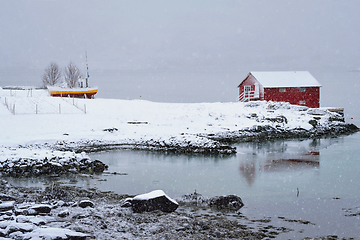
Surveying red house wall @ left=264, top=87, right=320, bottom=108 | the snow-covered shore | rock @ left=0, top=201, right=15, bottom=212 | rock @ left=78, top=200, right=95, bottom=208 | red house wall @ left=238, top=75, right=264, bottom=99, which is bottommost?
rock @ left=78, top=200, right=95, bottom=208

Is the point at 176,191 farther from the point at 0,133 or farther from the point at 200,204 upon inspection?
the point at 0,133

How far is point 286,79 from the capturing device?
4709 cm

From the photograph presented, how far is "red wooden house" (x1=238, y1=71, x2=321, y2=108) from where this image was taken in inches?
1801

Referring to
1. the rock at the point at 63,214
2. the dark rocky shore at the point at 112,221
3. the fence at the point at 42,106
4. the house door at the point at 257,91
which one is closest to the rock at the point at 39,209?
the dark rocky shore at the point at 112,221

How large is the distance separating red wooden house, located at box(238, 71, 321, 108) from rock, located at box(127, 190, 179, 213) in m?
36.4

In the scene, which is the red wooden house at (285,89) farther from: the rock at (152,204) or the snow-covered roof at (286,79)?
the rock at (152,204)

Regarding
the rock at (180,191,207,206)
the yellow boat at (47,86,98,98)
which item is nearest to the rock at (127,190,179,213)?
the rock at (180,191,207,206)

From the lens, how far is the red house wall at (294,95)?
45688 mm

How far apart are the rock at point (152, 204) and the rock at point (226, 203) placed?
1414 mm

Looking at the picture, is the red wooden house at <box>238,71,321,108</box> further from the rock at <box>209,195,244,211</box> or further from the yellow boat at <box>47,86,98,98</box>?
the rock at <box>209,195,244,211</box>

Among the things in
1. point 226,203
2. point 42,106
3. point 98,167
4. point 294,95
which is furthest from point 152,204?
point 294,95

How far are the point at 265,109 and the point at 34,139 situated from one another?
79.2ft

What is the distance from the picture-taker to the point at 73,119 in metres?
30.3

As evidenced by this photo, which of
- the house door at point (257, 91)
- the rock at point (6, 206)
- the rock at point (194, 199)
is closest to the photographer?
the rock at point (6, 206)
